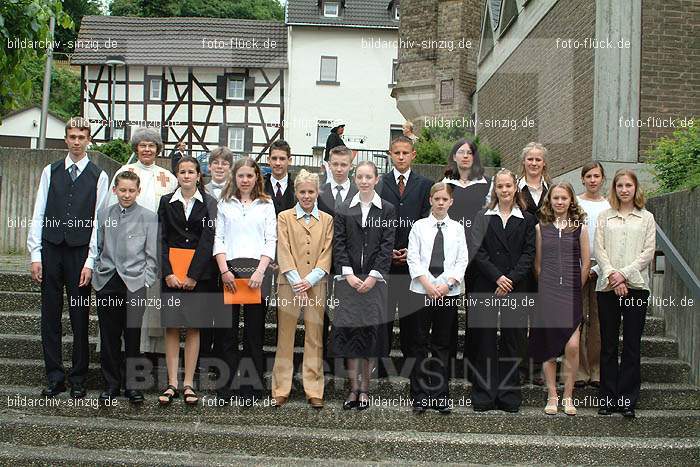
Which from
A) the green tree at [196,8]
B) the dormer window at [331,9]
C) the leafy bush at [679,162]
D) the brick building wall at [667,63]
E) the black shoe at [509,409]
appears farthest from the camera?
the green tree at [196,8]

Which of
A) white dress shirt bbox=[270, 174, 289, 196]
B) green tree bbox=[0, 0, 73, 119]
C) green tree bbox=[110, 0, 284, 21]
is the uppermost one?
green tree bbox=[110, 0, 284, 21]

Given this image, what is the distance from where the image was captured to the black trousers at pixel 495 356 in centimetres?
646

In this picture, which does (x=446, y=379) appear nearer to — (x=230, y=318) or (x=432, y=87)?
(x=230, y=318)

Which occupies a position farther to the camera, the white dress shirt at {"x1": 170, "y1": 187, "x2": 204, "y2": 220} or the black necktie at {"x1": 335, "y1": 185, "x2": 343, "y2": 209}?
the black necktie at {"x1": 335, "y1": 185, "x2": 343, "y2": 209}

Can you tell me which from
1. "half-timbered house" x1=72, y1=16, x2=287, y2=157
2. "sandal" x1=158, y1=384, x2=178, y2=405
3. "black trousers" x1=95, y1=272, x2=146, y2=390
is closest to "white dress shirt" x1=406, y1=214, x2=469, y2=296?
"sandal" x1=158, y1=384, x2=178, y2=405

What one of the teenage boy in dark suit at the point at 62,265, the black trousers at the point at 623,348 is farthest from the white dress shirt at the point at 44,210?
the black trousers at the point at 623,348

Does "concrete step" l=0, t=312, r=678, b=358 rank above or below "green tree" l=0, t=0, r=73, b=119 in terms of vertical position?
below

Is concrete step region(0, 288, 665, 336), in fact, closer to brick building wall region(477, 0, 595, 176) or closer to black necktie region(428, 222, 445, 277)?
black necktie region(428, 222, 445, 277)

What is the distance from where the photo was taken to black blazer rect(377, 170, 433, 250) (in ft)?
23.1

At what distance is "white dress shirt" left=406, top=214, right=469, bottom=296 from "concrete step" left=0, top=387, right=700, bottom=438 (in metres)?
0.97

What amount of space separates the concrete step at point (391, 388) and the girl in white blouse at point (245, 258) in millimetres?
312

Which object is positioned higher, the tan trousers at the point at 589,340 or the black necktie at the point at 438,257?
the black necktie at the point at 438,257

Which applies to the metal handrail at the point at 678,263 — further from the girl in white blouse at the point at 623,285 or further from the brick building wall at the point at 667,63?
the brick building wall at the point at 667,63

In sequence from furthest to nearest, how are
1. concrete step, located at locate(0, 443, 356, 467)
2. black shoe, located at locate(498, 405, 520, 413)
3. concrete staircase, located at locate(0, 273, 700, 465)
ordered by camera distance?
black shoe, located at locate(498, 405, 520, 413) → concrete staircase, located at locate(0, 273, 700, 465) → concrete step, located at locate(0, 443, 356, 467)
